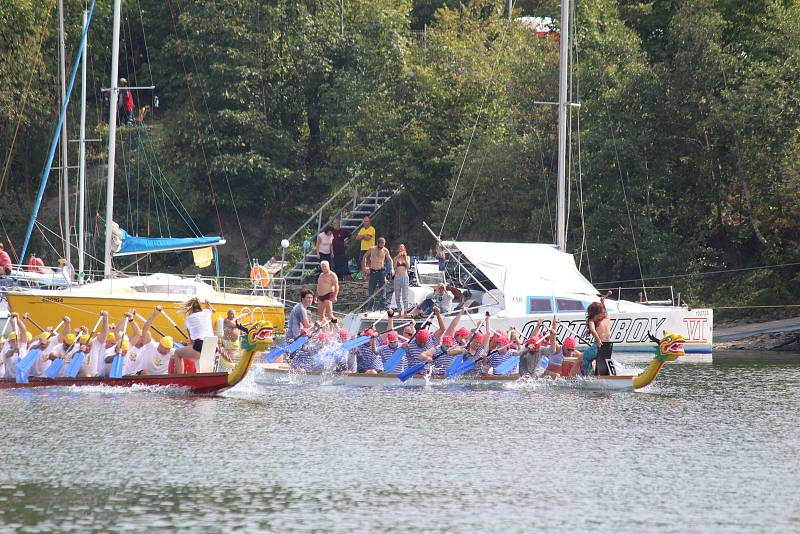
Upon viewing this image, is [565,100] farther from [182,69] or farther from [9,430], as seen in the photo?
[182,69]

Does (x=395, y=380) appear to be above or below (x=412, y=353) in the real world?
below

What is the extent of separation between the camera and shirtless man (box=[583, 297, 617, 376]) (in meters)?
23.8

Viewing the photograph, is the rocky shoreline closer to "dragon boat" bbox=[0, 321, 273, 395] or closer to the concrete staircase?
the concrete staircase

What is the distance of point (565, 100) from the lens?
32906 mm

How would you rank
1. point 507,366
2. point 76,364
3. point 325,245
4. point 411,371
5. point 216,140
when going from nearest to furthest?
point 76,364
point 507,366
point 411,371
point 325,245
point 216,140

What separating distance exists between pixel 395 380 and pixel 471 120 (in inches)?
827

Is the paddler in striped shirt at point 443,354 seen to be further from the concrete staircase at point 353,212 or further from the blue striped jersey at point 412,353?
the concrete staircase at point 353,212

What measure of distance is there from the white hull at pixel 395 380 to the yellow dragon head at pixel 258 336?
377 cm

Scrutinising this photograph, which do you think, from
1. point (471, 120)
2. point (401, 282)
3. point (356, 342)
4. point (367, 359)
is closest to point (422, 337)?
point (367, 359)

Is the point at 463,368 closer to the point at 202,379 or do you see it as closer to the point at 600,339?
the point at 600,339

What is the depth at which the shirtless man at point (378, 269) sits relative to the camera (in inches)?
1316

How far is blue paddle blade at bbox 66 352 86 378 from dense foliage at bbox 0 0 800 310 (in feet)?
55.9

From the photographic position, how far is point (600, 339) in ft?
78.4

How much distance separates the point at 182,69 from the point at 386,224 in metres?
11.0
